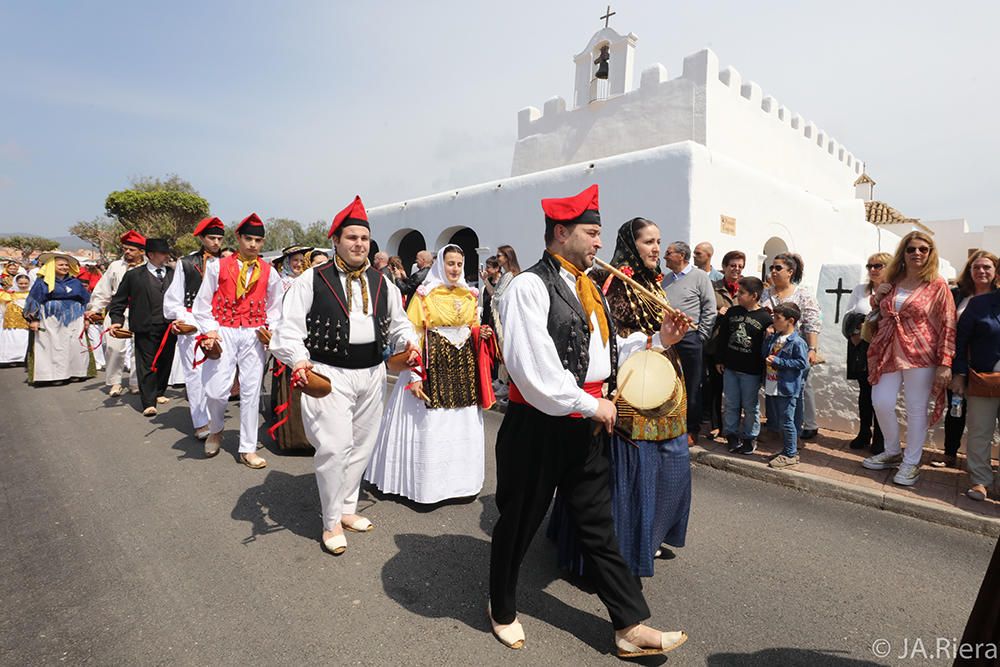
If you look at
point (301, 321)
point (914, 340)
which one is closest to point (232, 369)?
point (301, 321)

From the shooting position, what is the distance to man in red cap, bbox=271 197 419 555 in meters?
3.24

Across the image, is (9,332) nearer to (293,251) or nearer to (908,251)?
(293,251)

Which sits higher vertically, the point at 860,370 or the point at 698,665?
the point at 860,370

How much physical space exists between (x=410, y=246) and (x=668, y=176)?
917 cm

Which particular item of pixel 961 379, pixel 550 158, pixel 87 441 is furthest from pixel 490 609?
pixel 550 158

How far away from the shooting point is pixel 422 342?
4.23m

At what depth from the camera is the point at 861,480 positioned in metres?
4.43

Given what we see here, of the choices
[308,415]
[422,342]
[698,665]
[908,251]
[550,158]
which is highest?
[550,158]

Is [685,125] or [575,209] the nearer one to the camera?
[575,209]

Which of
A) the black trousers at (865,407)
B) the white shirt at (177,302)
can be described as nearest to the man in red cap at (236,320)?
the white shirt at (177,302)

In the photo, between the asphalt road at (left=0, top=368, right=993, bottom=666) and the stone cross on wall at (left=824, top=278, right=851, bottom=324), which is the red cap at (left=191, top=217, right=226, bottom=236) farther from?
the stone cross on wall at (left=824, top=278, right=851, bottom=324)

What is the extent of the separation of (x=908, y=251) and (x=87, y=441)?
25.9 ft

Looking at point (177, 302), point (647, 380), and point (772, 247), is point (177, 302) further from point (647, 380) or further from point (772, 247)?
point (772, 247)

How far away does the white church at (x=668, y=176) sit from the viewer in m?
10.1
